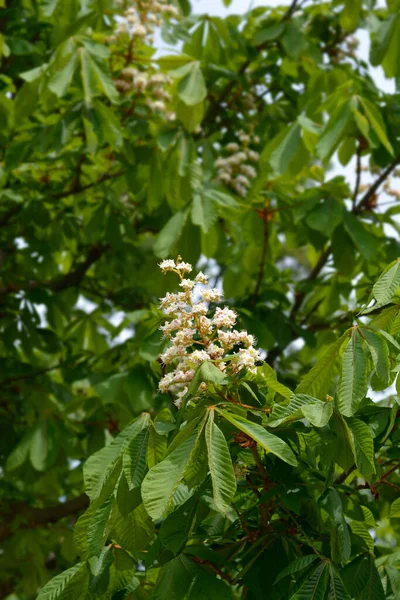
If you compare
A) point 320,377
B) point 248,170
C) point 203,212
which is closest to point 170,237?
point 203,212

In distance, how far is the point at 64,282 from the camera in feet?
12.3

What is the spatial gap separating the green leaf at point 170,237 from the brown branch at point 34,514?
3.39 ft

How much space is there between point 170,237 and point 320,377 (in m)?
1.43

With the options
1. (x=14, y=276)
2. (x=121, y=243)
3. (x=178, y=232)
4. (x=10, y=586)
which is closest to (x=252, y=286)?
(x=121, y=243)

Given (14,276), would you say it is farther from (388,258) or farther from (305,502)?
(305,502)

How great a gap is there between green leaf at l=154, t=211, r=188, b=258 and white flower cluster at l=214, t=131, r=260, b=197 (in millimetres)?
751

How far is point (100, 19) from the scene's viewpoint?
10.7ft

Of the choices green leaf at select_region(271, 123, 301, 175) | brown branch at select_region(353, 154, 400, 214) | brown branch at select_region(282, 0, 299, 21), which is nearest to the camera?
green leaf at select_region(271, 123, 301, 175)

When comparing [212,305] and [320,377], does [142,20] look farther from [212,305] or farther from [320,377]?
[320,377]

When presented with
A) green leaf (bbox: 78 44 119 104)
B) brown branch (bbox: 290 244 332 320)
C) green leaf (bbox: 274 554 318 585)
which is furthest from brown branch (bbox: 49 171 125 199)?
green leaf (bbox: 274 554 318 585)

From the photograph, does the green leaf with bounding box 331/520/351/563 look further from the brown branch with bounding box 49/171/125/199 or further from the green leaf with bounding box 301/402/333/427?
the brown branch with bounding box 49/171/125/199

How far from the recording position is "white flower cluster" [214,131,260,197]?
3.42m

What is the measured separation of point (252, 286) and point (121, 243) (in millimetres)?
607

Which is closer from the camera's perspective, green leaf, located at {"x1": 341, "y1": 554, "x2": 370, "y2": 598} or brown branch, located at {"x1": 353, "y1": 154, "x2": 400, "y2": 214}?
green leaf, located at {"x1": 341, "y1": 554, "x2": 370, "y2": 598}
